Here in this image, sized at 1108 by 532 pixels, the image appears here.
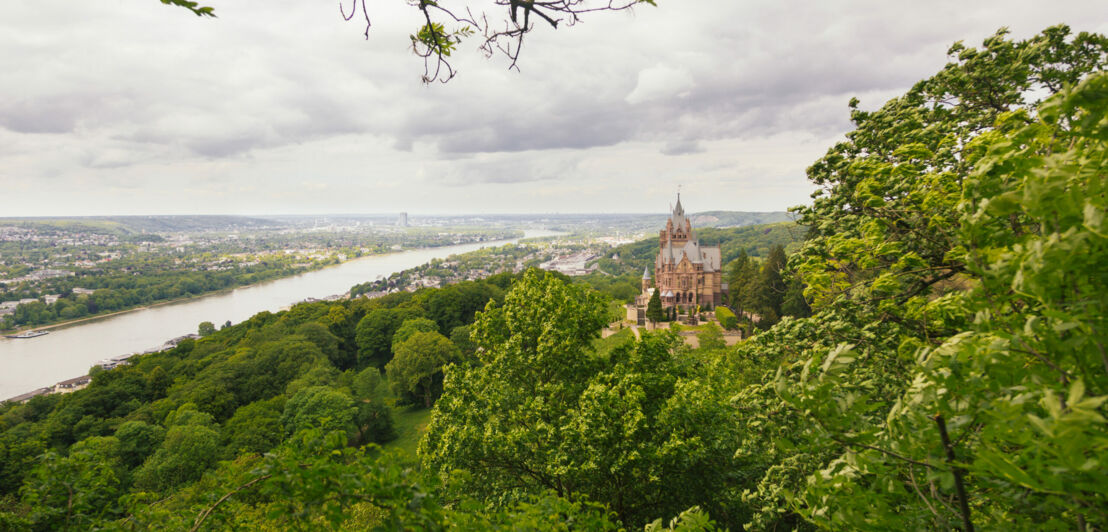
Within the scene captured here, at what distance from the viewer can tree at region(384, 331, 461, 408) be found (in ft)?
92.4

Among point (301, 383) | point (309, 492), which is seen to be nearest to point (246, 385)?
point (301, 383)

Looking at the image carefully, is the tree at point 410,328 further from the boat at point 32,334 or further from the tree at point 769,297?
the boat at point 32,334

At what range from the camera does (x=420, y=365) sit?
2812cm

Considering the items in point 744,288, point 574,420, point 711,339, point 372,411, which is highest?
point 574,420

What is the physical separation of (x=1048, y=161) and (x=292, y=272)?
130 metres

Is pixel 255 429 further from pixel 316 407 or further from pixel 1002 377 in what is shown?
pixel 1002 377

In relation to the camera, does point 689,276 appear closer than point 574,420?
No

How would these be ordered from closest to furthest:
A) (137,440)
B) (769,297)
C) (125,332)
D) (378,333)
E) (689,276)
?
(137,440)
(769,297)
(378,333)
(689,276)
(125,332)

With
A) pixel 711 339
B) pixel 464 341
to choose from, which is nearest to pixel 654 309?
pixel 711 339

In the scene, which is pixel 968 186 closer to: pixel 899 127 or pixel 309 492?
pixel 309 492

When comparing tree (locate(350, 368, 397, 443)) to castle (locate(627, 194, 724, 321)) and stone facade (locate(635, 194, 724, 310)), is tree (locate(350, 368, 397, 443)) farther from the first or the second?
stone facade (locate(635, 194, 724, 310))

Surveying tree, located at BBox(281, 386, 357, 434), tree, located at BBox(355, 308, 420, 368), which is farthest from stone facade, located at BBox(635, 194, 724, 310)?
tree, located at BBox(281, 386, 357, 434)

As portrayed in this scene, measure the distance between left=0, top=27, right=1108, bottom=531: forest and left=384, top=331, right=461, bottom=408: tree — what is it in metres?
15.7

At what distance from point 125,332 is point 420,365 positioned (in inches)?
2036
